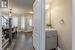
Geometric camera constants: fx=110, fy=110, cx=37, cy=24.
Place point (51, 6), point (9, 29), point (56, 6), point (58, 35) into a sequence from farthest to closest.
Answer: point (9, 29) < point (51, 6) < point (56, 6) < point (58, 35)

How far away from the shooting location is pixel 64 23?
415cm

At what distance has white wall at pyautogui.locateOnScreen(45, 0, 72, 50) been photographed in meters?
3.74

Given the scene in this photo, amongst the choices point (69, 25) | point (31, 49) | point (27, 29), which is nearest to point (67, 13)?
point (69, 25)

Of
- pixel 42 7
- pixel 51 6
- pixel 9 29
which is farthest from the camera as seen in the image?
pixel 9 29

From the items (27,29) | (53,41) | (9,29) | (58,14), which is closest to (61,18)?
(58,14)

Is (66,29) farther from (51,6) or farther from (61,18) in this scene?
(51,6)

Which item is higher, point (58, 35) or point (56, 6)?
point (56, 6)

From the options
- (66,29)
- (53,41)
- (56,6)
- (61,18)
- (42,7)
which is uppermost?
(56,6)

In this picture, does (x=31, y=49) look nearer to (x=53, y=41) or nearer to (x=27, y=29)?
(x=53, y=41)

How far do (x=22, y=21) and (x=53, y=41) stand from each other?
1252cm

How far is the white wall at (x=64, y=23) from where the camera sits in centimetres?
374

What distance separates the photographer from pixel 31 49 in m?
4.86

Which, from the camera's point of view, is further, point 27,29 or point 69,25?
point 27,29

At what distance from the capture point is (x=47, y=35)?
4391mm
